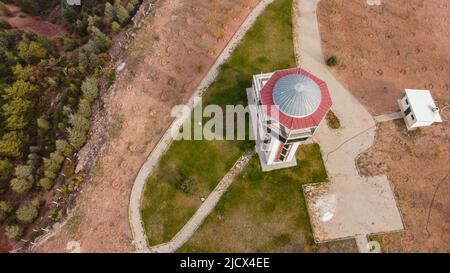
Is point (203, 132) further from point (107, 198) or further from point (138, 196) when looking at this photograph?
point (107, 198)

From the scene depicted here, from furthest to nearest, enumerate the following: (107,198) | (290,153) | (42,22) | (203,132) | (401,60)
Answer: (42,22) → (401,60) → (203,132) → (107,198) → (290,153)

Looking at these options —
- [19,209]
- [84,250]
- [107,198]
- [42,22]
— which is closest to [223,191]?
[107,198]

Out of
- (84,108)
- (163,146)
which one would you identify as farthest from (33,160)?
(163,146)

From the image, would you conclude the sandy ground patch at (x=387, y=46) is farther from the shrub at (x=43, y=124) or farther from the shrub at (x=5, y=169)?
the shrub at (x=5, y=169)

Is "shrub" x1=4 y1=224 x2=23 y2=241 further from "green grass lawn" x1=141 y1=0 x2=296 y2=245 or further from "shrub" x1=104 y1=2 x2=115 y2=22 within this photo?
"shrub" x1=104 y1=2 x2=115 y2=22

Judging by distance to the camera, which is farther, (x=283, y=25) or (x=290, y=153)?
(x=283, y=25)

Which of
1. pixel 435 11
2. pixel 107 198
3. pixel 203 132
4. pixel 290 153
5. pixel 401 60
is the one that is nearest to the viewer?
pixel 290 153

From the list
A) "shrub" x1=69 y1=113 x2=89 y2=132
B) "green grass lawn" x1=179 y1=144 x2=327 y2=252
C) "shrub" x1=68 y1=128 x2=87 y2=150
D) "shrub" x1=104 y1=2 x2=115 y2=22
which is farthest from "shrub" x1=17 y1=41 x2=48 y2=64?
"green grass lawn" x1=179 y1=144 x2=327 y2=252

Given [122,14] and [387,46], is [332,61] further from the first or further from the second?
[122,14]
